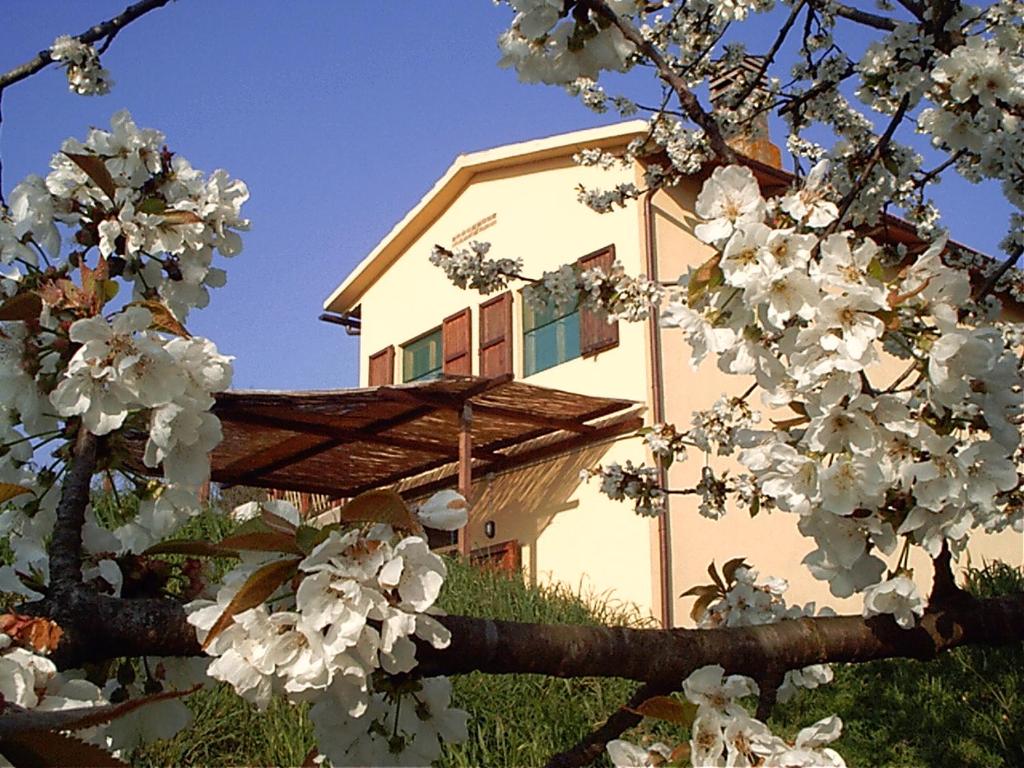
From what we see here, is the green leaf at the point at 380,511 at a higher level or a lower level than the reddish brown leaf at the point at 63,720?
higher

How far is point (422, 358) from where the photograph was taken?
13.0 metres

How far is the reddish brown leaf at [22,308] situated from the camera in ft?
3.97

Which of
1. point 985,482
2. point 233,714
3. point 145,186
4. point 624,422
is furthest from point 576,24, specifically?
point 624,422

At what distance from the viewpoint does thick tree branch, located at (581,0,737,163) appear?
204cm

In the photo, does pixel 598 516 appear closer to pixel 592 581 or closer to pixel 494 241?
pixel 592 581

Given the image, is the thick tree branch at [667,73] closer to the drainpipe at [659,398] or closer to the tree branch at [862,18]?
the tree branch at [862,18]

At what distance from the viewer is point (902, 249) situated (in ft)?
11.8

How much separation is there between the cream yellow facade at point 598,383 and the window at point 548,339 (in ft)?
0.31

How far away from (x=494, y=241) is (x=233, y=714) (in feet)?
26.2

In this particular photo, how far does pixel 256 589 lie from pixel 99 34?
6.95ft

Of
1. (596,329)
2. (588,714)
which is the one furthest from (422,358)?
(588,714)

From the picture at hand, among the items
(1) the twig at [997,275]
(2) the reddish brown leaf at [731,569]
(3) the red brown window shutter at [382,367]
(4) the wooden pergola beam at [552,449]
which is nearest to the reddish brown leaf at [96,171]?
(2) the reddish brown leaf at [731,569]

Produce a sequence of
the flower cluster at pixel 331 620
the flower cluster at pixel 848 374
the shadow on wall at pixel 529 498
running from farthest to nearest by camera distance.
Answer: the shadow on wall at pixel 529 498
the flower cluster at pixel 848 374
the flower cluster at pixel 331 620

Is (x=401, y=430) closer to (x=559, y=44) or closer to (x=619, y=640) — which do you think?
(x=559, y=44)
